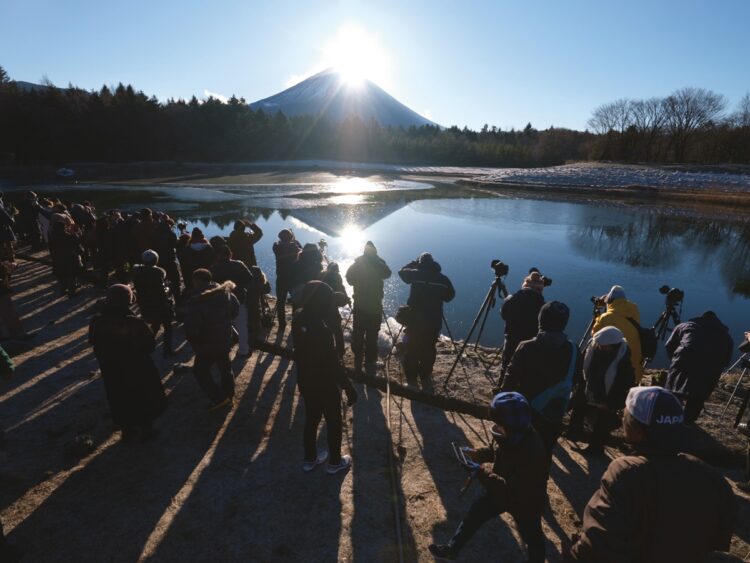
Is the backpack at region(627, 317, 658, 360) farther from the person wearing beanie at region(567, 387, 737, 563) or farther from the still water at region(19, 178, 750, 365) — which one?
the still water at region(19, 178, 750, 365)

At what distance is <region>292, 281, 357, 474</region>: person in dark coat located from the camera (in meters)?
3.86

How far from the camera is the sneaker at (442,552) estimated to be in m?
3.30

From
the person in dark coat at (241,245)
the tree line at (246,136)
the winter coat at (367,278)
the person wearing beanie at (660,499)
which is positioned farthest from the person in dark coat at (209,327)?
the tree line at (246,136)

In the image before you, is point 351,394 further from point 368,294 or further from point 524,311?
point 524,311

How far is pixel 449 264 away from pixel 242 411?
11.5 meters

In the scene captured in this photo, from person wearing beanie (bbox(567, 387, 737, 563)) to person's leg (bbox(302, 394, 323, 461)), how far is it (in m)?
2.69

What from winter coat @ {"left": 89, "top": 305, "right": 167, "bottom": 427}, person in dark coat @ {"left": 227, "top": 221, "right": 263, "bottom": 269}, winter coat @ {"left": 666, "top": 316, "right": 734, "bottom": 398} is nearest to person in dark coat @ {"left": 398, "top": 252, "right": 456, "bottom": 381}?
winter coat @ {"left": 666, "top": 316, "right": 734, "bottom": 398}

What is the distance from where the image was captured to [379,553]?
11.5ft

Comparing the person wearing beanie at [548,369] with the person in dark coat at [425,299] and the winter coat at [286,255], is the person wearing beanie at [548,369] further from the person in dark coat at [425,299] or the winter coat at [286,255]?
the winter coat at [286,255]

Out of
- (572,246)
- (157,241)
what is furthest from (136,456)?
(572,246)

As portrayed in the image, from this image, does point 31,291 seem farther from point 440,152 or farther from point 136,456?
point 440,152

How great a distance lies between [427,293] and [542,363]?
2.66 metres

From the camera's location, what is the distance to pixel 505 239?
68.4 ft

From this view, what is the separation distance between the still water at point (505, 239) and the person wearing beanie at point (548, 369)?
597 cm
